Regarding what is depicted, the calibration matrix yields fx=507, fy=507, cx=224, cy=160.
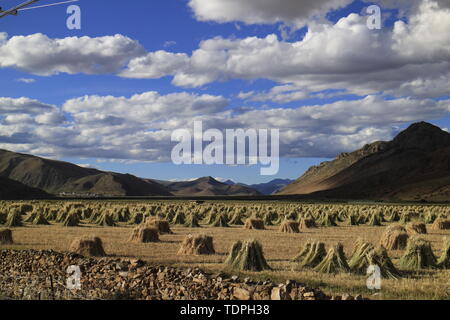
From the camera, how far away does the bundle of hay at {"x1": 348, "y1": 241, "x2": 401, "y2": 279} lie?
13.6 m

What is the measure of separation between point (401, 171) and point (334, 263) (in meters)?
140

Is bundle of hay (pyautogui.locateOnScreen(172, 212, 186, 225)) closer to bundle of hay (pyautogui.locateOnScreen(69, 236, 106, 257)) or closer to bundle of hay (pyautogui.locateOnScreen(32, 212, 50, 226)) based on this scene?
bundle of hay (pyautogui.locateOnScreen(32, 212, 50, 226))

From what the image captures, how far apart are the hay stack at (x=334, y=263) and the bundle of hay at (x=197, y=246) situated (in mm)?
4927

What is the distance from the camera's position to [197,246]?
1788 cm

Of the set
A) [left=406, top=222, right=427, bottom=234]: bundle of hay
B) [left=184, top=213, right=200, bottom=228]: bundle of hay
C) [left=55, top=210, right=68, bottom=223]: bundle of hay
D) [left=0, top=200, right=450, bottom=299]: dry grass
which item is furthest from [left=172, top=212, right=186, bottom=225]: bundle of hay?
[left=406, top=222, right=427, bottom=234]: bundle of hay

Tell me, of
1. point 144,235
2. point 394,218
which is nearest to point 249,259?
point 144,235

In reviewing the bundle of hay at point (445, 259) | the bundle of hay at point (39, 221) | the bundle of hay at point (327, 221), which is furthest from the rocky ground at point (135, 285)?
the bundle of hay at point (327, 221)

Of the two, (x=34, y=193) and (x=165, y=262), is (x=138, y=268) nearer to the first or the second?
(x=165, y=262)

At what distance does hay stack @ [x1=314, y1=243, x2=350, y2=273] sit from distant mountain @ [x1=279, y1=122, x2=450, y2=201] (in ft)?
326

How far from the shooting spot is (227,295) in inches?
426

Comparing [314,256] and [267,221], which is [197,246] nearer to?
[314,256]

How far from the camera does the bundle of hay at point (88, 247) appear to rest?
1694 cm
